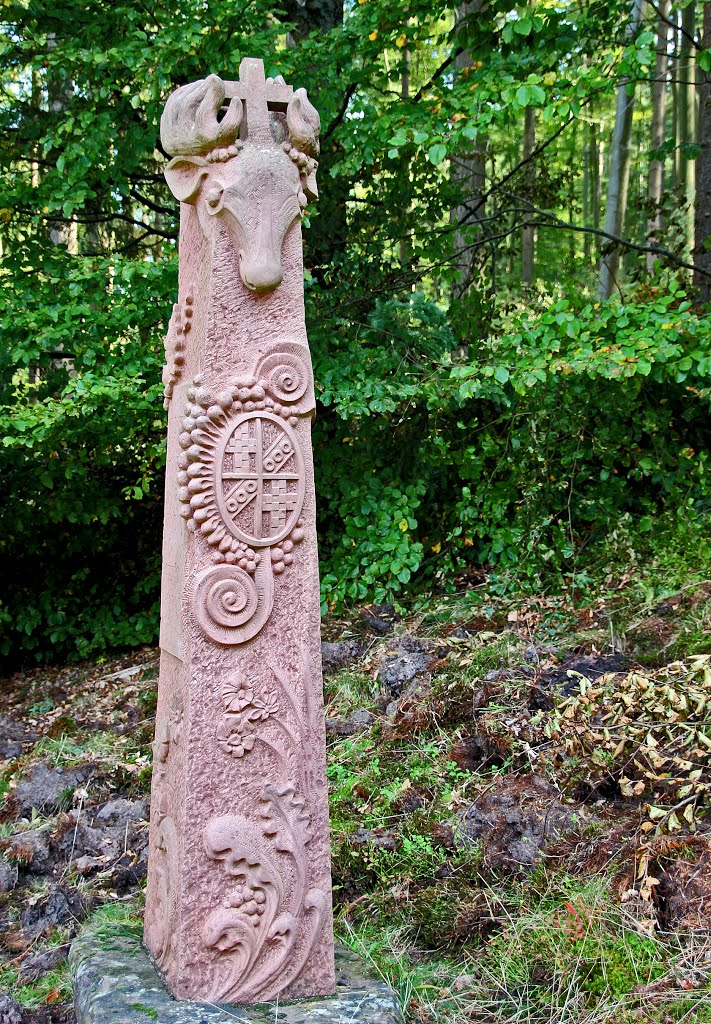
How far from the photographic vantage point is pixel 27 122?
650 centimetres

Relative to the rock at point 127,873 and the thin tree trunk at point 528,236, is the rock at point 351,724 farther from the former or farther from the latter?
the thin tree trunk at point 528,236

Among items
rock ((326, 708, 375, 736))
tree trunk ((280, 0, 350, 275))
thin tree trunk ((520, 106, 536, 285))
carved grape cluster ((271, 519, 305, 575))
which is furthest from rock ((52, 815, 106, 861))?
thin tree trunk ((520, 106, 536, 285))

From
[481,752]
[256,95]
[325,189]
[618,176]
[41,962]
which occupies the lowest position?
[41,962]

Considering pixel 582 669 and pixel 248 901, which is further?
pixel 582 669

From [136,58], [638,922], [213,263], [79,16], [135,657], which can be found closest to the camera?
[213,263]

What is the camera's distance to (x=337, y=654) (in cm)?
583

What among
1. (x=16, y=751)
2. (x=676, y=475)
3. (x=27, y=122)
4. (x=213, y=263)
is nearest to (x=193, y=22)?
(x=27, y=122)

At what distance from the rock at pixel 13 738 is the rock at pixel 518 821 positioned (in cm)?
304

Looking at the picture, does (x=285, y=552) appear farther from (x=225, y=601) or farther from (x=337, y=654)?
(x=337, y=654)

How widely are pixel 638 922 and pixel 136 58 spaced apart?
201 inches

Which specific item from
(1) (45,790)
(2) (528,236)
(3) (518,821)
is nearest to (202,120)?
(3) (518,821)

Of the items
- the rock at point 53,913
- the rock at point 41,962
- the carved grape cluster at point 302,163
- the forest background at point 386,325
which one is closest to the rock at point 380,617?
the forest background at point 386,325

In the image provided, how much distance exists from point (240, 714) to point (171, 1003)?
82cm

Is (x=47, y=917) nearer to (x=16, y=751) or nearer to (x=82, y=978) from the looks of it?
(x=82, y=978)
